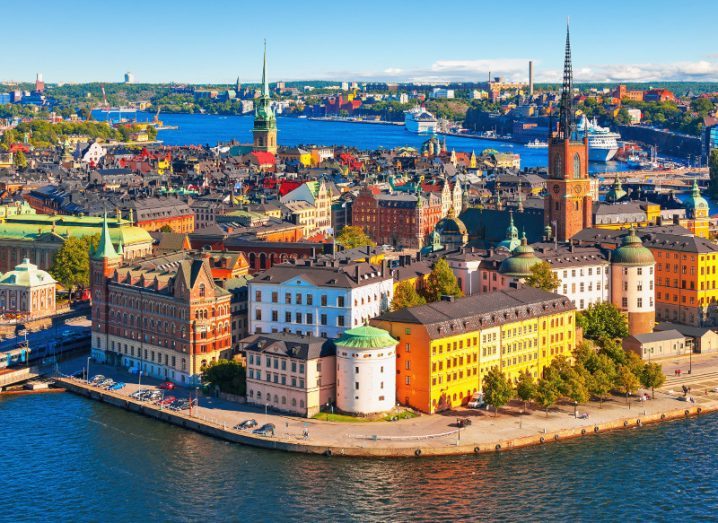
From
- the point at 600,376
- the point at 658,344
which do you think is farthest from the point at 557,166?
the point at 600,376

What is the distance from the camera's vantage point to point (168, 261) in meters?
89.5

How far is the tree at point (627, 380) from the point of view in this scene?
74562 mm

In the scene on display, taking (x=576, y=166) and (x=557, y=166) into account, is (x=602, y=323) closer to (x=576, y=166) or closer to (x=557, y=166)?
(x=557, y=166)

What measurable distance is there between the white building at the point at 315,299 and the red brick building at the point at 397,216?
55261 mm

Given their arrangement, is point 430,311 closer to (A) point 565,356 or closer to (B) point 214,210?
(A) point 565,356

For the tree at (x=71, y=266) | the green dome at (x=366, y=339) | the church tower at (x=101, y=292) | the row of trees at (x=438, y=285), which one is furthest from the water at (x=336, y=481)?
the tree at (x=71, y=266)

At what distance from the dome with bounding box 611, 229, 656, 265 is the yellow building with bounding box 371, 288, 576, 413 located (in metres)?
14.9

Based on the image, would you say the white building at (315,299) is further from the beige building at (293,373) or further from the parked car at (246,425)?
the parked car at (246,425)

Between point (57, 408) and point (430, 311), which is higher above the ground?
point (430, 311)

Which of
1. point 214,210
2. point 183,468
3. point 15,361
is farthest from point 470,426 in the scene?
point 214,210

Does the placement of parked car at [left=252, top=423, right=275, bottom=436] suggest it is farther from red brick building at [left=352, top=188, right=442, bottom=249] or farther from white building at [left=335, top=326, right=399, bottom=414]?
red brick building at [left=352, top=188, right=442, bottom=249]

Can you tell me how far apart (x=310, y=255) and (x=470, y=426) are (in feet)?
113

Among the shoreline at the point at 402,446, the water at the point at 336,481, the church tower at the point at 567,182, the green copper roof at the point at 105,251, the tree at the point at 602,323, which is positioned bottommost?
the water at the point at 336,481

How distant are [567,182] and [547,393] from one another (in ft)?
132
